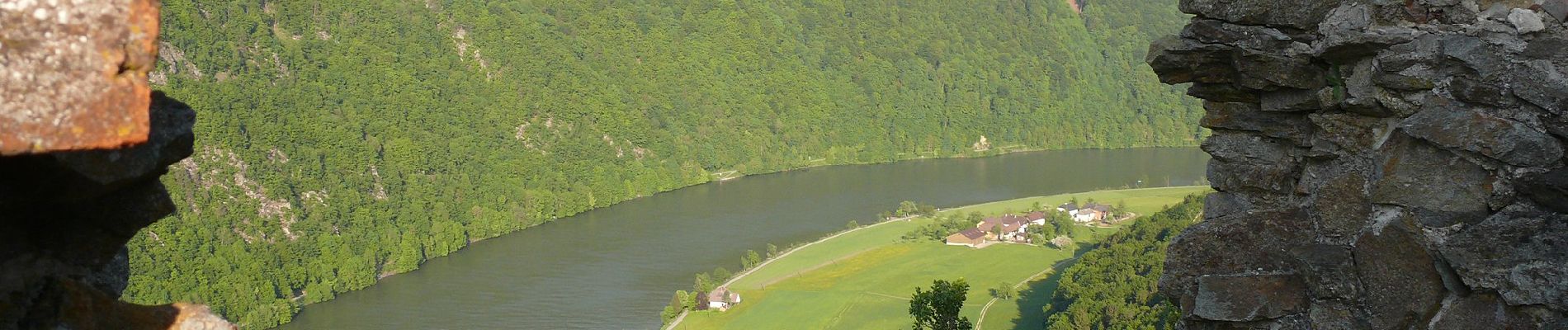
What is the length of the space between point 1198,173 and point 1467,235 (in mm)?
91472

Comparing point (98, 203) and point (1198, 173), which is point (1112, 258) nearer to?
point (98, 203)

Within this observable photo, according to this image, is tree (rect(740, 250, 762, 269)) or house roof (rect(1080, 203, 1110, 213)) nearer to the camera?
tree (rect(740, 250, 762, 269))

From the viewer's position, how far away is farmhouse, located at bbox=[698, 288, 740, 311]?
4900 centimetres

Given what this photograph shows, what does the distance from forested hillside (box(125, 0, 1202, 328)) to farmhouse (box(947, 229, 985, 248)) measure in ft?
91.3

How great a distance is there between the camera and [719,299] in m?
49.8

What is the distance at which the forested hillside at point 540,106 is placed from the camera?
67312 millimetres

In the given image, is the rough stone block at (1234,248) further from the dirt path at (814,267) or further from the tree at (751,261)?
the tree at (751,261)

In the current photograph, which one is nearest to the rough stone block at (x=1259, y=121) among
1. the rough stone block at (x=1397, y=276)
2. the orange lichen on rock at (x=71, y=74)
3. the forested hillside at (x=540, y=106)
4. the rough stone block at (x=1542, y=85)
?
the rough stone block at (x=1397, y=276)

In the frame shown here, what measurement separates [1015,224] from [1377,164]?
61.1m

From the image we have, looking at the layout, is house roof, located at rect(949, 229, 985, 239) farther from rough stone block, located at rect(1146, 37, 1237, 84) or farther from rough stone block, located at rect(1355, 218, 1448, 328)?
rough stone block, located at rect(1355, 218, 1448, 328)

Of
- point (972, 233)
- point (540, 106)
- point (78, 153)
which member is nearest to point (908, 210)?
point (972, 233)

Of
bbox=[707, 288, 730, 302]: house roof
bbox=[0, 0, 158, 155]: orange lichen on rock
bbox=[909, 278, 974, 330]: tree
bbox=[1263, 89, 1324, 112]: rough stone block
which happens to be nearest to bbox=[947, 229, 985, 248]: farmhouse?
bbox=[707, 288, 730, 302]: house roof

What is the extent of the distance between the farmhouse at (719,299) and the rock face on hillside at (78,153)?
44.6 m

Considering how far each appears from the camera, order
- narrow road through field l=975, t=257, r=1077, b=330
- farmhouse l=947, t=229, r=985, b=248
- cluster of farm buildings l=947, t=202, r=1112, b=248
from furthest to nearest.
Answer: cluster of farm buildings l=947, t=202, r=1112, b=248, farmhouse l=947, t=229, r=985, b=248, narrow road through field l=975, t=257, r=1077, b=330
